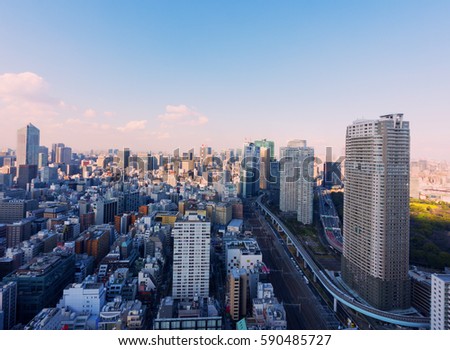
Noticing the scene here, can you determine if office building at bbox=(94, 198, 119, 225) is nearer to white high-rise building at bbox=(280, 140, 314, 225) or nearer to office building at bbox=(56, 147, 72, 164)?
white high-rise building at bbox=(280, 140, 314, 225)

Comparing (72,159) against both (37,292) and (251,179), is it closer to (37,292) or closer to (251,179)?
(251,179)

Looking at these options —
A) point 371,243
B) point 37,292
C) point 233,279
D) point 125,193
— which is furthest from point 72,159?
point 371,243

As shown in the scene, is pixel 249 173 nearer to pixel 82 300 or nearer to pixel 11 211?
pixel 11 211

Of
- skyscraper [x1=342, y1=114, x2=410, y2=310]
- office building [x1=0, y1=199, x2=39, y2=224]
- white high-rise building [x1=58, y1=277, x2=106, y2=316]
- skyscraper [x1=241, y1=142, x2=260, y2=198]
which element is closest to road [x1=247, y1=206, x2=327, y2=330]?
skyscraper [x1=342, y1=114, x2=410, y2=310]

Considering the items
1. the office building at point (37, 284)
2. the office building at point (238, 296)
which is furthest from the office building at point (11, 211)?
the office building at point (238, 296)

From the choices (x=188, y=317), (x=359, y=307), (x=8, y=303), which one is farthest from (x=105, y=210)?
(x=359, y=307)

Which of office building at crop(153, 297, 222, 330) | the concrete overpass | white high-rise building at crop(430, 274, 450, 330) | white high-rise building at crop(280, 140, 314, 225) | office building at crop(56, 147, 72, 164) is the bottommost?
Result: the concrete overpass
